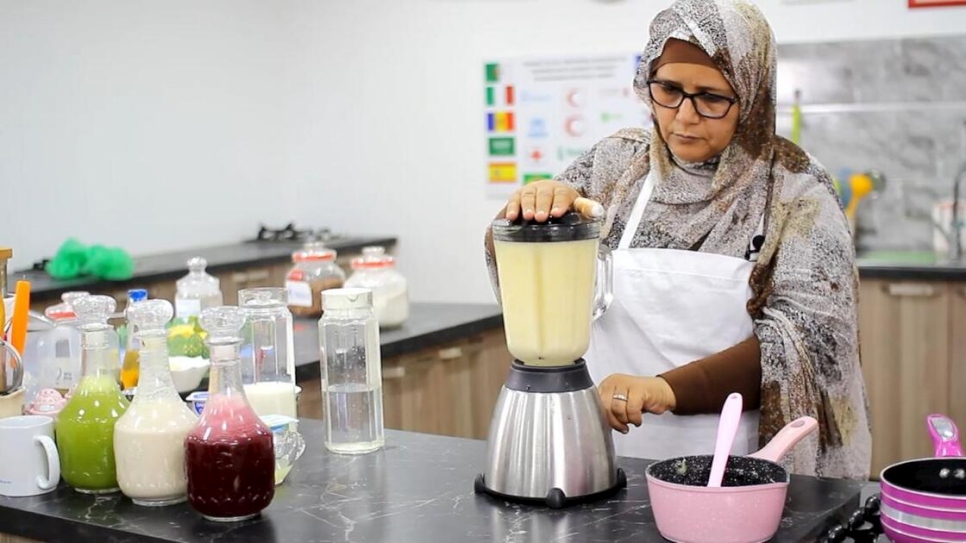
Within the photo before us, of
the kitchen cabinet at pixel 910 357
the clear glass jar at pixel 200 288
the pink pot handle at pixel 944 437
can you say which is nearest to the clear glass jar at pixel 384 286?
the clear glass jar at pixel 200 288

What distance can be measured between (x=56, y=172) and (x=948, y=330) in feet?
11.4

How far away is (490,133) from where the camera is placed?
5395 millimetres

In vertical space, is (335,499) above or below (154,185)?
below

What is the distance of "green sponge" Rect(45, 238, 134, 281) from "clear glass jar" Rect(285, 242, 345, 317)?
3.31ft

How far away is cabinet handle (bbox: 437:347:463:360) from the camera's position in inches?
135

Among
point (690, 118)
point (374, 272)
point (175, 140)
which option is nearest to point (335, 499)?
point (690, 118)

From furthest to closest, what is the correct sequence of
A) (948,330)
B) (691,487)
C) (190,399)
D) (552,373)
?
(948,330), (190,399), (552,373), (691,487)

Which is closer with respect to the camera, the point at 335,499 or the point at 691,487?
the point at 691,487

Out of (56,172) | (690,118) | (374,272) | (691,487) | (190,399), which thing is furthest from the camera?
(56,172)

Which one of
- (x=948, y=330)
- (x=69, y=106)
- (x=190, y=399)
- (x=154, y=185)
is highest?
(x=69, y=106)

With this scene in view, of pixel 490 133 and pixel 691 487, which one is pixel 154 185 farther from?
pixel 691 487

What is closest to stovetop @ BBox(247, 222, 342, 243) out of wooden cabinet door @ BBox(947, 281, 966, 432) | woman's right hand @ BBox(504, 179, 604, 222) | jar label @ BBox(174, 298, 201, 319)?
wooden cabinet door @ BBox(947, 281, 966, 432)

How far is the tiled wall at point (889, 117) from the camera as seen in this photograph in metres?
4.47

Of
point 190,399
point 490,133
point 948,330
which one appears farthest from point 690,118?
point 490,133
